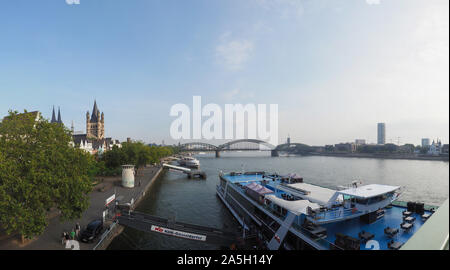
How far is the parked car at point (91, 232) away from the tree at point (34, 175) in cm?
119

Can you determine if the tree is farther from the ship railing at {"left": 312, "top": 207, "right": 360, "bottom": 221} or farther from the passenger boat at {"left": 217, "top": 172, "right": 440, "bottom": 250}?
the ship railing at {"left": 312, "top": 207, "right": 360, "bottom": 221}

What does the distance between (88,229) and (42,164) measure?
4613 millimetres

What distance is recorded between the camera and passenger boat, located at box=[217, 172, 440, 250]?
32.9ft

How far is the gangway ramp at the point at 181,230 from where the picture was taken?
1240 centimetres

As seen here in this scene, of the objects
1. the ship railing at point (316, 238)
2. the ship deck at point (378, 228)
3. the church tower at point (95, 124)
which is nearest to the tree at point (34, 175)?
the ship railing at point (316, 238)

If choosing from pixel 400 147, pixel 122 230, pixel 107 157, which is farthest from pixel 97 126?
pixel 400 147

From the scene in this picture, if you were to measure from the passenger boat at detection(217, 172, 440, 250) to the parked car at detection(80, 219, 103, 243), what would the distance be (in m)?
9.09

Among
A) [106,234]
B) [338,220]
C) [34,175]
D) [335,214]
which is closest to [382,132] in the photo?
[335,214]

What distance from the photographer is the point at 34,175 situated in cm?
1095

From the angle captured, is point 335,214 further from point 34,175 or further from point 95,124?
point 95,124

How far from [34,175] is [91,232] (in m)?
4.60

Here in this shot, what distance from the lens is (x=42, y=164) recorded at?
461 inches
